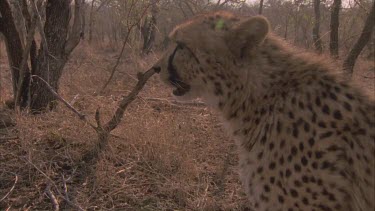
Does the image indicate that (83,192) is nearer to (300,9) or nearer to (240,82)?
(240,82)

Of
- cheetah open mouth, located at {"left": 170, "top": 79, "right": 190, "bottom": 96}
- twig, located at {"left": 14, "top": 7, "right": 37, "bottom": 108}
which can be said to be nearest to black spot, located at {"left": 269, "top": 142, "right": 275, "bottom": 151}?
cheetah open mouth, located at {"left": 170, "top": 79, "right": 190, "bottom": 96}

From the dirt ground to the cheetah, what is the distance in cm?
78

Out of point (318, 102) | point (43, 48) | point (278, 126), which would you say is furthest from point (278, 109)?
point (43, 48)

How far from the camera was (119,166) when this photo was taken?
360 centimetres

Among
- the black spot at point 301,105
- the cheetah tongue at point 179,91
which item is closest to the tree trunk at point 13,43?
the cheetah tongue at point 179,91

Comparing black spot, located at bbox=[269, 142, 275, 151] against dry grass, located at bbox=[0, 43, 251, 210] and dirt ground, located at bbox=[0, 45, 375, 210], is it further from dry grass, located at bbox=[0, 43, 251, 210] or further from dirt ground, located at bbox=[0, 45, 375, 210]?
dry grass, located at bbox=[0, 43, 251, 210]

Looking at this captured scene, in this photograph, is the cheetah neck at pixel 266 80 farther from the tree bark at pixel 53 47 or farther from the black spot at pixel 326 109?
the tree bark at pixel 53 47

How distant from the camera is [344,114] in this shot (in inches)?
75.8

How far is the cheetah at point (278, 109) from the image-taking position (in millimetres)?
1855

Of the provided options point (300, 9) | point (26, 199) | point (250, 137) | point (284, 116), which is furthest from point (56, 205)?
point (300, 9)

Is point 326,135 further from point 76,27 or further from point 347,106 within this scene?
point 76,27

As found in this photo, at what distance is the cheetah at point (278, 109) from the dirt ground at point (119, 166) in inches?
30.8

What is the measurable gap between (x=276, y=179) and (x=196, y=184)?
149 centimetres

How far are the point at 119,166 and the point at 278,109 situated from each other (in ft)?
6.22
